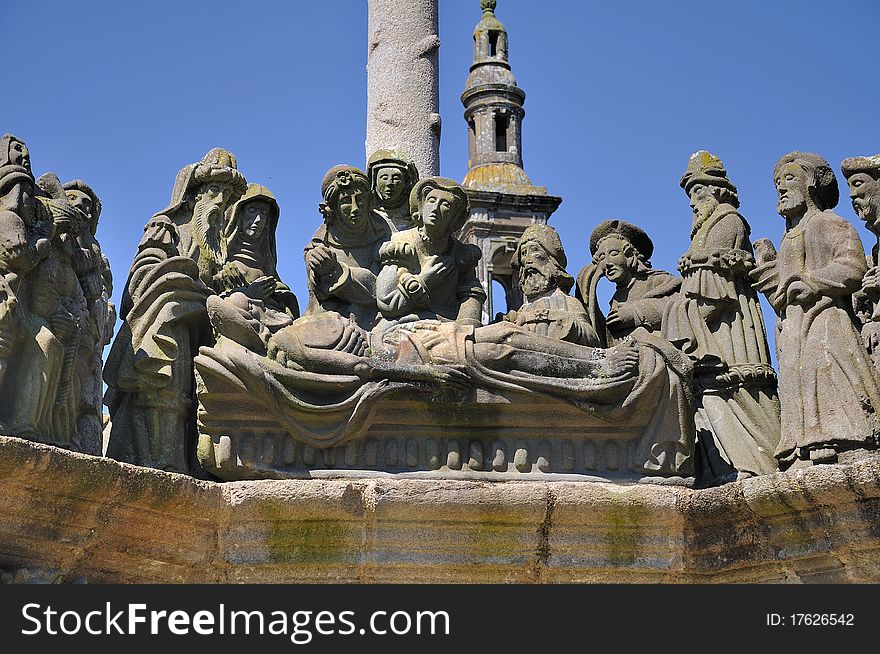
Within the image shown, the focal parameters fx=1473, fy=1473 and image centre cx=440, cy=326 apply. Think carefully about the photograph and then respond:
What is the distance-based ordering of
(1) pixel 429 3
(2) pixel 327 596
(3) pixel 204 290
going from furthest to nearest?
(1) pixel 429 3 → (3) pixel 204 290 → (2) pixel 327 596

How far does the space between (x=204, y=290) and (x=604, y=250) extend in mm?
2835

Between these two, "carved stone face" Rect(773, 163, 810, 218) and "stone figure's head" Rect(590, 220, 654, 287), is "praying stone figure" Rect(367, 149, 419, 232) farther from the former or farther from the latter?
"carved stone face" Rect(773, 163, 810, 218)

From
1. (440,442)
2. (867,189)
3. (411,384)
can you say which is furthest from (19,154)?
(867,189)

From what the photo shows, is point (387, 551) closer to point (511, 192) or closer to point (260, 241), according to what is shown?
point (260, 241)

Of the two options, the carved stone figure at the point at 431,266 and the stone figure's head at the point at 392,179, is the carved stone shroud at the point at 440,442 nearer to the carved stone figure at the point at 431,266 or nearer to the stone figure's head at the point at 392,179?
the carved stone figure at the point at 431,266

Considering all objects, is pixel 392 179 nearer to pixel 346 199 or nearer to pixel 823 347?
pixel 346 199

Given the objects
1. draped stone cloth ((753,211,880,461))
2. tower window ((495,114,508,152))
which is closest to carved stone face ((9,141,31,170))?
draped stone cloth ((753,211,880,461))

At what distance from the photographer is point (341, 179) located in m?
9.70

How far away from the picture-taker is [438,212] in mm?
9516

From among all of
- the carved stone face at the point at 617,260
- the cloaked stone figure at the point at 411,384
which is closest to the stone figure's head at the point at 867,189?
the cloaked stone figure at the point at 411,384

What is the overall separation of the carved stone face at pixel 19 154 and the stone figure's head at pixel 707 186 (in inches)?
174

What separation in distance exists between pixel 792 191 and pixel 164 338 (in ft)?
13.3

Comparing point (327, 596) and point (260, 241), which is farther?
point (260, 241)

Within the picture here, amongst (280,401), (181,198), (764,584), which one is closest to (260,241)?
(181,198)
